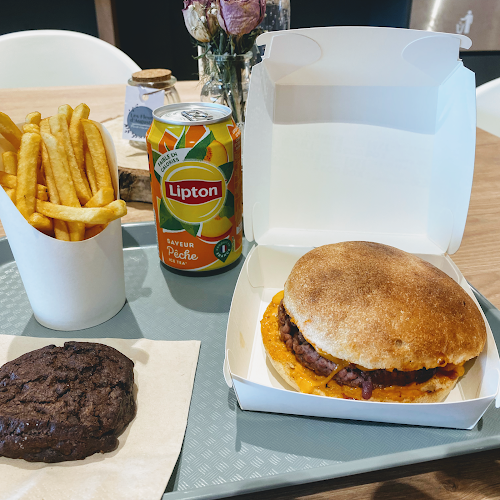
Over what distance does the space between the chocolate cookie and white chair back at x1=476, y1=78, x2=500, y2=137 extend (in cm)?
230

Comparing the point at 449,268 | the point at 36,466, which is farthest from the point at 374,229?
the point at 36,466

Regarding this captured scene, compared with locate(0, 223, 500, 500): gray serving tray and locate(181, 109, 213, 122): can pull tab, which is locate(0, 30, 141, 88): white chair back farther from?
locate(0, 223, 500, 500): gray serving tray

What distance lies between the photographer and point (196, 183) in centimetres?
115

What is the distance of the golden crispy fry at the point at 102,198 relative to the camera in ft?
3.19

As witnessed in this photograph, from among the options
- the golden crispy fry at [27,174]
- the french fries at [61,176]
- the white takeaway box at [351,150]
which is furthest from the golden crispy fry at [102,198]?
the white takeaway box at [351,150]

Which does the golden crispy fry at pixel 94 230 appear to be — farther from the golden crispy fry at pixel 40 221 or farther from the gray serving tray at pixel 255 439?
the gray serving tray at pixel 255 439

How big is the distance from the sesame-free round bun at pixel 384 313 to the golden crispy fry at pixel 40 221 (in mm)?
542

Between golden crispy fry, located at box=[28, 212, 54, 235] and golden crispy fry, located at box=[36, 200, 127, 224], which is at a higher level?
golden crispy fry, located at box=[36, 200, 127, 224]

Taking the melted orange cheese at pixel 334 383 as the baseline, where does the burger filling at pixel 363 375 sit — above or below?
above

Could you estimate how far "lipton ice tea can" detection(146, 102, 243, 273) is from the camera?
3.67 ft

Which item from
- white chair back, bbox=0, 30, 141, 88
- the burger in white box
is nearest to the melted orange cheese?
the burger in white box

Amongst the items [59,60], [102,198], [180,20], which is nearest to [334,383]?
[102,198]

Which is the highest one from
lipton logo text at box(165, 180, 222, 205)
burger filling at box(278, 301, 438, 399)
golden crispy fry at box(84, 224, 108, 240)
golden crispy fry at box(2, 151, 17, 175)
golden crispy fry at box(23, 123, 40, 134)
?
golden crispy fry at box(23, 123, 40, 134)

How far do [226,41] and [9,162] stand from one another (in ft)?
2.70
